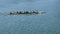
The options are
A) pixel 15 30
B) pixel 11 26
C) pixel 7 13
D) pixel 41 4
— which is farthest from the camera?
pixel 41 4

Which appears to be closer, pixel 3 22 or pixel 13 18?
pixel 3 22

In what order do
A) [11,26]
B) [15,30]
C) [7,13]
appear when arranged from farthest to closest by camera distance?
[7,13], [11,26], [15,30]

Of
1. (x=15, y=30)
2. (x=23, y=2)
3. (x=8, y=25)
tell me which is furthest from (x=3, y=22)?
(x=23, y=2)

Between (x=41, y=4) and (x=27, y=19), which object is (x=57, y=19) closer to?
(x=27, y=19)

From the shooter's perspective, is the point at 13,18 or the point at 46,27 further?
the point at 13,18

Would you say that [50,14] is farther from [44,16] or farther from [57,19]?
[57,19]

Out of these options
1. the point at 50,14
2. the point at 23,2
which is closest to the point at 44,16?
the point at 50,14
